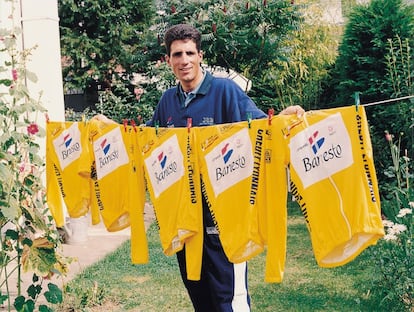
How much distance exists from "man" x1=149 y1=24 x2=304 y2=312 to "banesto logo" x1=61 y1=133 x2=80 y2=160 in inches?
26.1

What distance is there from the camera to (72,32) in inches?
519

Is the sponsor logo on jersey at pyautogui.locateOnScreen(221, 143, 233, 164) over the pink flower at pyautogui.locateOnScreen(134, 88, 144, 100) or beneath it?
beneath

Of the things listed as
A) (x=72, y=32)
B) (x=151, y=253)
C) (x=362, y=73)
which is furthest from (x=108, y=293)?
(x=72, y=32)

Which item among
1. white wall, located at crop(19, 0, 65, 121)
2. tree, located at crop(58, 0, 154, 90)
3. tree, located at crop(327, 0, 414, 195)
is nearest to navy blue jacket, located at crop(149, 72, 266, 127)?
white wall, located at crop(19, 0, 65, 121)

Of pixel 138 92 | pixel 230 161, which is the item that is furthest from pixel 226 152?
pixel 138 92

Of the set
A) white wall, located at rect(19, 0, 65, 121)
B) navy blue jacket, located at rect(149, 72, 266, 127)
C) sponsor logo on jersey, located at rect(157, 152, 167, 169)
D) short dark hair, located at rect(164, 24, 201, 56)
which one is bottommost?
sponsor logo on jersey, located at rect(157, 152, 167, 169)

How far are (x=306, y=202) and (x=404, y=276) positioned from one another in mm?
1722

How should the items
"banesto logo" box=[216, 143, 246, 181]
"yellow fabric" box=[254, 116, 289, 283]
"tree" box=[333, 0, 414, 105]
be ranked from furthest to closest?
"tree" box=[333, 0, 414, 105] < "banesto logo" box=[216, 143, 246, 181] < "yellow fabric" box=[254, 116, 289, 283]

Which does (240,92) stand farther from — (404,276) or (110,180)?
(404,276)

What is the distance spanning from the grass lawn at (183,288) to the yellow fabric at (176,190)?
1.35 metres

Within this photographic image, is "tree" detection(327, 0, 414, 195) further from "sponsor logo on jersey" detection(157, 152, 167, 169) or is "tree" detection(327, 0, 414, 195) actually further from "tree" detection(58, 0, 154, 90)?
"tree" detection(58, 0, 154, 90)

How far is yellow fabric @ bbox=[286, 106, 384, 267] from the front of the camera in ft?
6.88

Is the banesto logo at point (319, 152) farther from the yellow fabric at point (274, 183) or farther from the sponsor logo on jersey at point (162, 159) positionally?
the sponsor logo on jersey at point (162, 159)

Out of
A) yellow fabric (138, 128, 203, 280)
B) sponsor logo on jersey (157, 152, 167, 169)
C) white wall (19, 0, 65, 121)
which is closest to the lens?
yellow fabric (138, 128, 203, 280)
